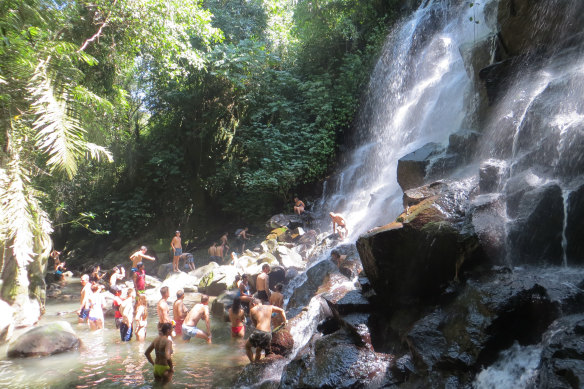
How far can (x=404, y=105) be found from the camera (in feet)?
50.8

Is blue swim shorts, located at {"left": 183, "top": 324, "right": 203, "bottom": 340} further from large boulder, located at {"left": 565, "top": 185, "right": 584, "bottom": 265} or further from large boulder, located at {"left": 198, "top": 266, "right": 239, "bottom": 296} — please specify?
large boulder, located at {"left": 565, "top": 185, "right": 584, "bottom": 265}

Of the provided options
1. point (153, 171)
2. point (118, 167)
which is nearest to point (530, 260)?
point (153, 171)

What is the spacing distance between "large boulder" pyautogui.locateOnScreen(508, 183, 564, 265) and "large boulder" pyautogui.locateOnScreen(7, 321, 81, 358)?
8.10m

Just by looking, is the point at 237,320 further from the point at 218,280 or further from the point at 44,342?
the point at 218,280

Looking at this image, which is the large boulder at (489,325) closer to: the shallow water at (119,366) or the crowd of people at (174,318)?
the crowd of people at (174,318)

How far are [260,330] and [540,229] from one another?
187 inches

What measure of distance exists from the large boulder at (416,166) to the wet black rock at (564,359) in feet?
19.5

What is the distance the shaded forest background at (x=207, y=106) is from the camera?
41.6ft

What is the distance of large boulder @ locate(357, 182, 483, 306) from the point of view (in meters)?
5.62

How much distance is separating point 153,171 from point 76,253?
20.7 ft

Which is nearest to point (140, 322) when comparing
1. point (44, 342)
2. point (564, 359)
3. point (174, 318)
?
point (174, 318)

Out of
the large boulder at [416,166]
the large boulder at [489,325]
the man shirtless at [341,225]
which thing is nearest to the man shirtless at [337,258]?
the man shirtless at [341,225]

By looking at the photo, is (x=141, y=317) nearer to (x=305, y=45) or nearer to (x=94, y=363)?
(x=94, y=363)

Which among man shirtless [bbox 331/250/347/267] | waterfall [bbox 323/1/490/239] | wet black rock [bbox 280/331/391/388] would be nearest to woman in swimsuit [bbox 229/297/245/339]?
man shirtless [bbox 331/250/347/267]
